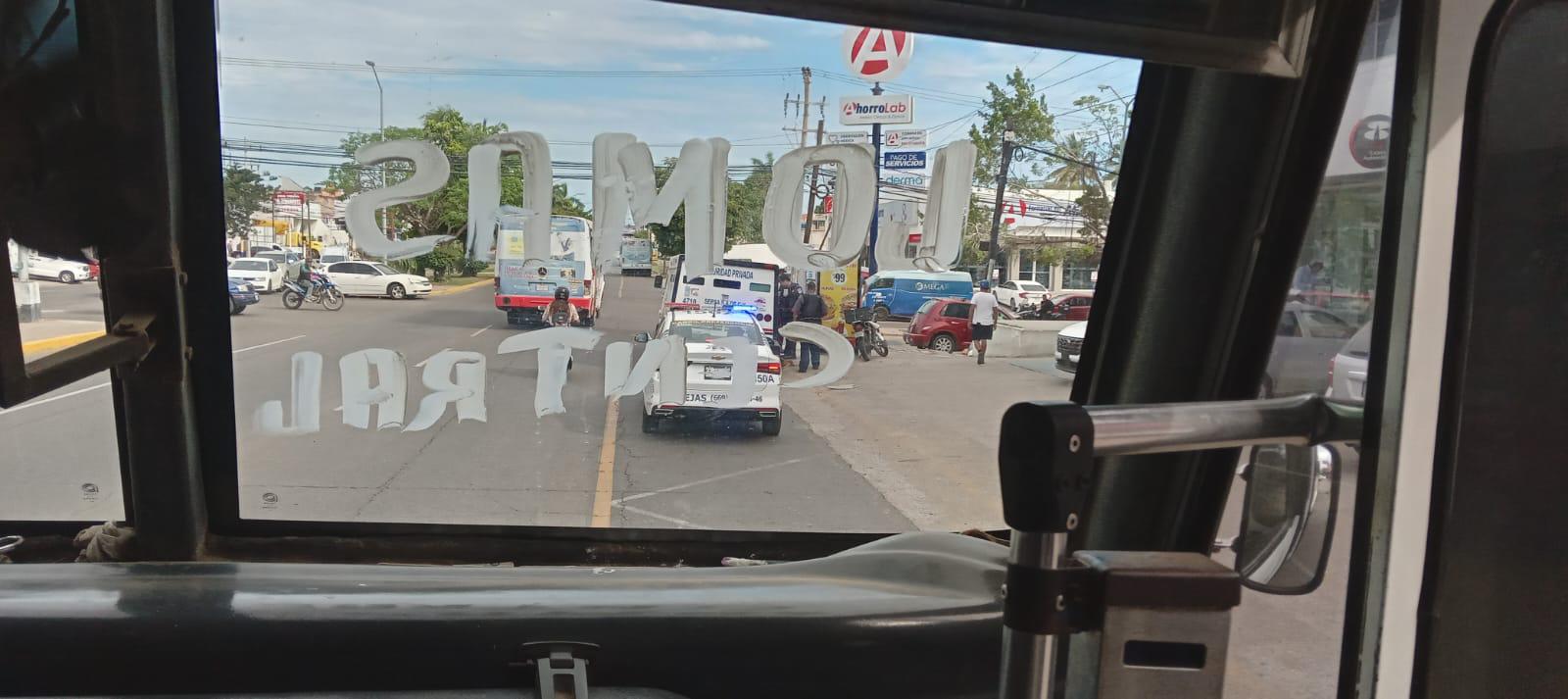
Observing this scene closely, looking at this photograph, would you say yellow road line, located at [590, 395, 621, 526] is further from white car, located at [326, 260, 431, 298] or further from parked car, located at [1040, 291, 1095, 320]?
parked car, located at [1040, 291, 1095, 320]

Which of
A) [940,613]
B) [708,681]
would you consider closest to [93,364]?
[708,681]

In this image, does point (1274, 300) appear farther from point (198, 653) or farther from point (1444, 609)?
point (198, 653)

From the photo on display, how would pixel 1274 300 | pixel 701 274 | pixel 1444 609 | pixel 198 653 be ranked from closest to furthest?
pixel 1444 609 < pixel 1274 300 < pixel 198 653 < pixel 701 274

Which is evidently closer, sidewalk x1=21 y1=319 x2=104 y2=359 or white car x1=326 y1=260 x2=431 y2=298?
sidewalk x1=21 y1=319 x2=104 y2=359

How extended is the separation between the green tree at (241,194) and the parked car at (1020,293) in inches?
57.1

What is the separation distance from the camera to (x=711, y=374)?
2189mm

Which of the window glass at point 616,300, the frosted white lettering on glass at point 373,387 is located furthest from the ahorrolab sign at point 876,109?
the frosted white lettering on glass at point 373,387

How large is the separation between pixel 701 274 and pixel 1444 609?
1361 mm

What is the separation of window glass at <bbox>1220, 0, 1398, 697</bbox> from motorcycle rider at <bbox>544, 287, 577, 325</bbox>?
50.3 inches

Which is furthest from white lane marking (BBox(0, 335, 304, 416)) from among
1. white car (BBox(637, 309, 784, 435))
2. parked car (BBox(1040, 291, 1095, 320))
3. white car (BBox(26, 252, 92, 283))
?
parked car (BBox(1040, 291, 1095, 320))

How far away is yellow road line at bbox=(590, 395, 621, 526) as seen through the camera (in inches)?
84.5

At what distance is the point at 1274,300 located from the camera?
174 centimetres

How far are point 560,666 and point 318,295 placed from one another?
87 cm

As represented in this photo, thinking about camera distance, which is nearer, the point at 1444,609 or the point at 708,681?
the point at 1444,609
